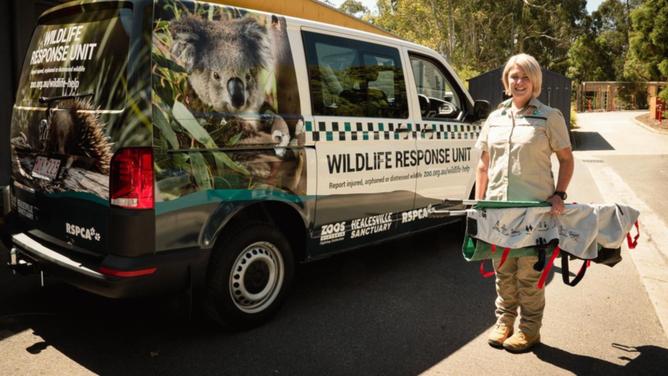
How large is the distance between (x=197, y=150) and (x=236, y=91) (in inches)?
→ 19.1

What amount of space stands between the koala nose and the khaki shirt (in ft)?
5.12

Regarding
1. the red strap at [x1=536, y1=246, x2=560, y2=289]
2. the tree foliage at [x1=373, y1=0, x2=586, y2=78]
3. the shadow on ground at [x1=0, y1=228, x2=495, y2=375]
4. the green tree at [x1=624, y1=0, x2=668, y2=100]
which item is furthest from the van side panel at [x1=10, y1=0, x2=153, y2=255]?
the tree foliage at [x1=373, y1=0, x2=586, y2=78]

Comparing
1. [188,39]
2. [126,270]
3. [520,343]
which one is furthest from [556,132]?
[126,270]

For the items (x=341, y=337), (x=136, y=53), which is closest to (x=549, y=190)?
(x=341, y=337)

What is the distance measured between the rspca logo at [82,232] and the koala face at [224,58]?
3.21ft

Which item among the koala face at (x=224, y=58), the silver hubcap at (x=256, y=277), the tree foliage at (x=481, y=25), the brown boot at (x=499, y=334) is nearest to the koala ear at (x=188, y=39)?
the koala face at (x=224, y=58)

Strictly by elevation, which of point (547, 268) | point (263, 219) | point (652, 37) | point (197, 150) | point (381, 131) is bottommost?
point (547, 268)

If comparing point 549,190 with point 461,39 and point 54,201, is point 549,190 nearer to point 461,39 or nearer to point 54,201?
point 54,201

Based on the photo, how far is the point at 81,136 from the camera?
3264 millimetres

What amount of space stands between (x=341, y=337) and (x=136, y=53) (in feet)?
6.96

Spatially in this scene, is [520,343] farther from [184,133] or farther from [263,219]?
[184,133]

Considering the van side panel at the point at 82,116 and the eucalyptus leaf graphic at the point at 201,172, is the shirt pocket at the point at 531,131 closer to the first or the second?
the eucalyptus leaf graphic at the point at 201,172

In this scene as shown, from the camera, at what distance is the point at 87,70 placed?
3.30m

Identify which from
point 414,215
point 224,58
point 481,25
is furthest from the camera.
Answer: point 481,25
